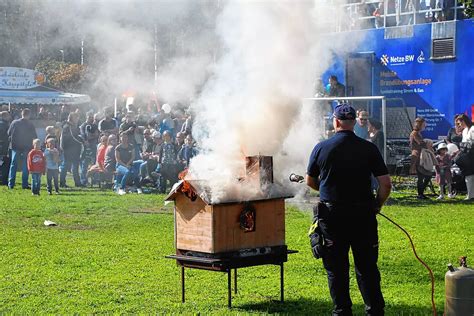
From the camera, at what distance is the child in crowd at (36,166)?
A: 23.0 meters

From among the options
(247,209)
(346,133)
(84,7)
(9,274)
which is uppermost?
(84,7)

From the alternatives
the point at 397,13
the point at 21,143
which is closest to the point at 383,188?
the point at 397,13

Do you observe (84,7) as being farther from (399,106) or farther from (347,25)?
(399,106)

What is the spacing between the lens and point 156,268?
12.0 metres

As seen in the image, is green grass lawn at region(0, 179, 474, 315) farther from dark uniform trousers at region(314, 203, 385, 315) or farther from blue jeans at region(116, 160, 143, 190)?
blue jeans at region(116, 160, 143, 190)

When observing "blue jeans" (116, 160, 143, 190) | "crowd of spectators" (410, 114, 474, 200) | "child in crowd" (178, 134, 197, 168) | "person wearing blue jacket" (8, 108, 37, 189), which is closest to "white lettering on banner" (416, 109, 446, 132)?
"crowd of spectators" (410, 114, 474, 200)

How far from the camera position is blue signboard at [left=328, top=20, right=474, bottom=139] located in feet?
73.1

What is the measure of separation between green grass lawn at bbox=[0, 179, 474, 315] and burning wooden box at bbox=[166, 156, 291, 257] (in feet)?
2.12

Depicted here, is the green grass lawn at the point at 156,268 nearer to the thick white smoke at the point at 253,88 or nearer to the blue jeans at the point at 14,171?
the thick white smoke at the point at 253,88

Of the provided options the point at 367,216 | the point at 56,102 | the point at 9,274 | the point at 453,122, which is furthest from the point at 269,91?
the point at 56,102

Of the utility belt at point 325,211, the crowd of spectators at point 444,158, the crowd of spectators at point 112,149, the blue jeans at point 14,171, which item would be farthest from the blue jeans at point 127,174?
the utility belt at point 325,211

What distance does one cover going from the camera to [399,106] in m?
23.5

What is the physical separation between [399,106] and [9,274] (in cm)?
1415

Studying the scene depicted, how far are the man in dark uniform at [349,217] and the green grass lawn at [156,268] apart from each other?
0.82 m
